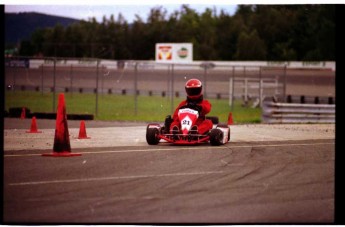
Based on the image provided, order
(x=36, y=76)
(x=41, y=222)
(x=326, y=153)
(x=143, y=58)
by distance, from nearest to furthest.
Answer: (x=41, y=222)
(x=326, y=153)
(x=36, y=76)
(x=143, y=58)

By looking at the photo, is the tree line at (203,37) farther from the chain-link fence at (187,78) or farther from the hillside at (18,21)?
the hillside at (18,21)

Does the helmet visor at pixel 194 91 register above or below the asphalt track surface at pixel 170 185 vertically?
above

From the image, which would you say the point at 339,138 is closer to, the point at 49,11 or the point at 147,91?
the point at 49,11

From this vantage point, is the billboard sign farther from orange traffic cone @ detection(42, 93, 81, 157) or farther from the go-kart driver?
orange traffic cone @ detection(42, 93, 81, 157)

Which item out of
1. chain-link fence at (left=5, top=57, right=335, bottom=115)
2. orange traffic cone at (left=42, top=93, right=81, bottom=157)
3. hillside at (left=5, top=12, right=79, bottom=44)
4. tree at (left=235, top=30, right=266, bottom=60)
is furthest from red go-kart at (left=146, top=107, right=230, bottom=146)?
tree at (left=235, top=30, right=266, bottom=60)

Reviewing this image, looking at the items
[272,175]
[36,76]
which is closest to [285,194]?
[272,175]

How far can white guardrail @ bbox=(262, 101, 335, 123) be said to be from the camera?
2378 cm

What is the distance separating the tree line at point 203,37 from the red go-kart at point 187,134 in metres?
6.42

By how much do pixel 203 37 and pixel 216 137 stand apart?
44.3 metres

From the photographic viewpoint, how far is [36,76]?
3006cm

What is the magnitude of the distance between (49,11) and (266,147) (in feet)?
17.3

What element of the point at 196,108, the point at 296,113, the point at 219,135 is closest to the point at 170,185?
the point at 219,135

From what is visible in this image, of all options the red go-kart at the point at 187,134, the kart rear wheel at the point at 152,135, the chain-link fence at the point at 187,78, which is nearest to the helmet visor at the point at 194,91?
the red go-kart at the point at 187,134

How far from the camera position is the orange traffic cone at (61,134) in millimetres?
11547
